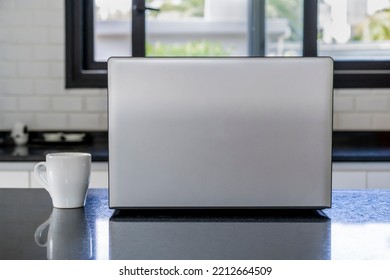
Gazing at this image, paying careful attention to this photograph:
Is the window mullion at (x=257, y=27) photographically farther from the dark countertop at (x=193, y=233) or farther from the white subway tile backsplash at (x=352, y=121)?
the dark countertop at (x=193, y=233)

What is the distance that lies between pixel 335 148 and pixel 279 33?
656mm

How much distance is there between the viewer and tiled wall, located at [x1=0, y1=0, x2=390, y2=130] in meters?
3.00

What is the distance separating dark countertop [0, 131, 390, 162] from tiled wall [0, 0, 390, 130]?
0.16 ft

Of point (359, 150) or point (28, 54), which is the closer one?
point (359, 150)

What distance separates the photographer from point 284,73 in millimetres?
1156

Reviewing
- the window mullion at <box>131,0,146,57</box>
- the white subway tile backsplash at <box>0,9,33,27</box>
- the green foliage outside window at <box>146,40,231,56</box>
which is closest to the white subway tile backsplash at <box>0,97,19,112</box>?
the white subway tile backsplash at <box>0,9,33,27</box>

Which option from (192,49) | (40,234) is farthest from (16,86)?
(40,234)

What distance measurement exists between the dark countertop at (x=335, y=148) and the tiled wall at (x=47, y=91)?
47 millimetres

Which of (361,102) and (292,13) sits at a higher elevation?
(292,13)

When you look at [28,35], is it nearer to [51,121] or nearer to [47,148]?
[51,121]

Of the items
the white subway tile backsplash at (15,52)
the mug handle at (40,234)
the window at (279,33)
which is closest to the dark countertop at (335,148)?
the window at (279,33)
